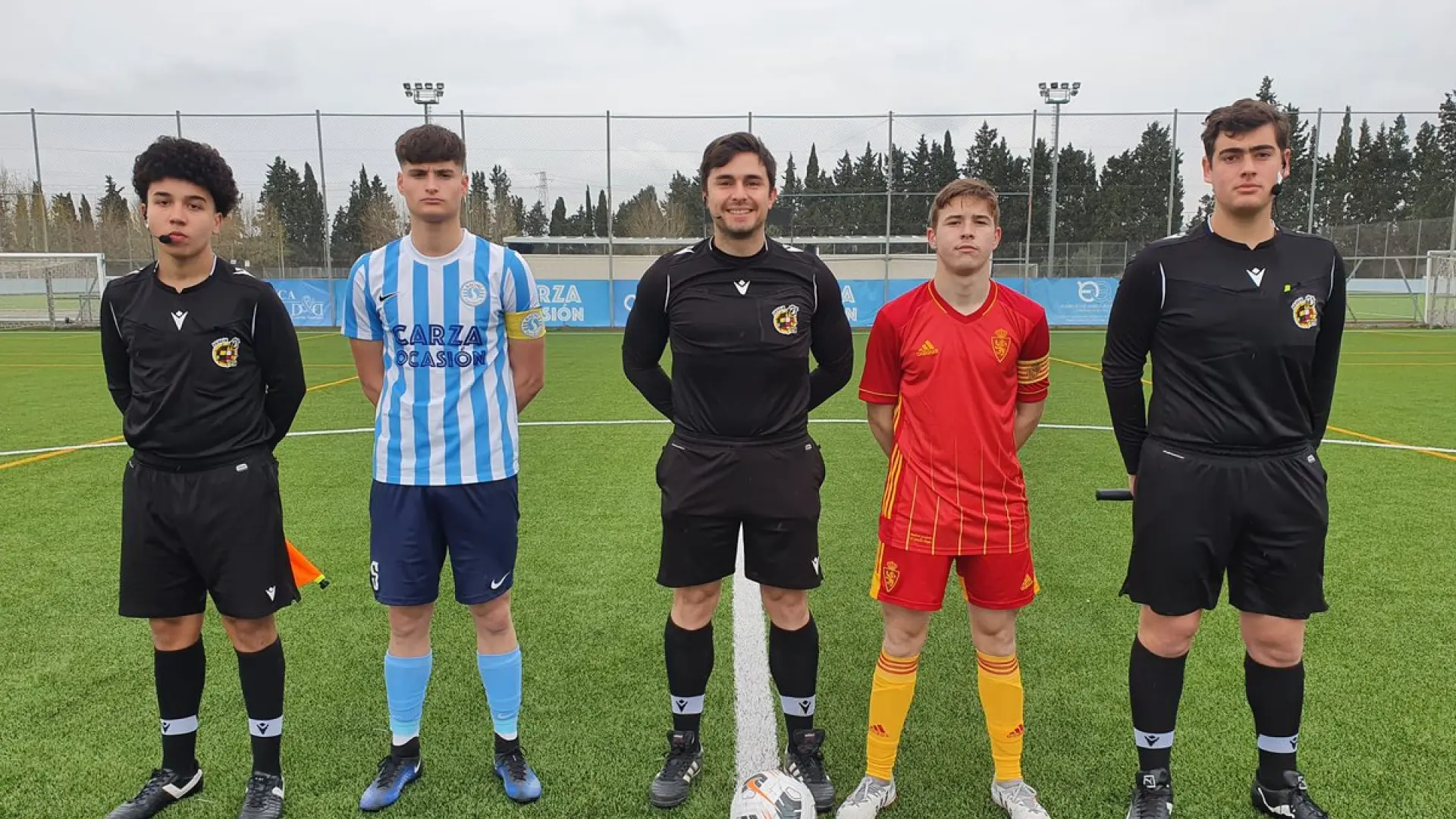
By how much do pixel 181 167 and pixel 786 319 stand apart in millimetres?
1843

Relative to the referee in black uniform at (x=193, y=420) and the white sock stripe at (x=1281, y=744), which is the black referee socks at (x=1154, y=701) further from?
the referee in black uniform at (x=193, y=420)

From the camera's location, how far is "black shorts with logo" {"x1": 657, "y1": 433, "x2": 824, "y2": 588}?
271 cm

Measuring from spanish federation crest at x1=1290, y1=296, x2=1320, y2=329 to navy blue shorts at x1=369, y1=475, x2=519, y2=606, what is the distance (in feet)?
7.90

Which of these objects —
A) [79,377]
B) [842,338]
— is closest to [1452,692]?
[842,338]

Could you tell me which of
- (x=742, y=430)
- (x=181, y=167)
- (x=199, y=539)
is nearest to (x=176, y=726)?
(x=199, y=539)

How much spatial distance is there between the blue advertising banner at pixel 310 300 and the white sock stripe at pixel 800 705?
24784 mm

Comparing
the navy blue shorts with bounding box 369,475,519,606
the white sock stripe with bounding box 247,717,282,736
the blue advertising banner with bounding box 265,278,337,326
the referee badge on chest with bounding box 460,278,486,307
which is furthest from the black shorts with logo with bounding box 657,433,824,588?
the blue advertising banner with bounding box 265,278,337,326

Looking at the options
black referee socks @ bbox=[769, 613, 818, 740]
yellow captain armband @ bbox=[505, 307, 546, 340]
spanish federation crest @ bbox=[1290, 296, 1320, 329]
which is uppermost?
spanish federation crest @ bbox=[1290, 296, 1320, 329]

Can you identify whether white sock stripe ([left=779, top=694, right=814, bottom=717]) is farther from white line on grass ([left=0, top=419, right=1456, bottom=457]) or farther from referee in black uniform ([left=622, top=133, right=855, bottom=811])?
white line on grass ([left=0, top=419, right=1456, bottom=457])

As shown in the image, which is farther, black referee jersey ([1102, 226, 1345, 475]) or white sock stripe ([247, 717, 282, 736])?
white sock stripe ([247, 717, 282, 736])

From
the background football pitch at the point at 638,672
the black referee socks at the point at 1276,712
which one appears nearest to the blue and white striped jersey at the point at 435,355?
the background football pitch at the point at 638,672

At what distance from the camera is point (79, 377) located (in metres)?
13.0

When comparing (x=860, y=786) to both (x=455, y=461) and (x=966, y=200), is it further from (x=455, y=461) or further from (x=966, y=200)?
(x=966, y=200)

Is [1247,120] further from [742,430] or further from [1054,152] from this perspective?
[1054,152]
